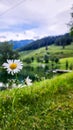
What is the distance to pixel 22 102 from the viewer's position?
5.32 meters

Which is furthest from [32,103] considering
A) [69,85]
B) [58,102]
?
[69,85]

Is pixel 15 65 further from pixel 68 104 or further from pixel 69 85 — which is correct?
pixel 69 85

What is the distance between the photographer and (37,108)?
5203 mm

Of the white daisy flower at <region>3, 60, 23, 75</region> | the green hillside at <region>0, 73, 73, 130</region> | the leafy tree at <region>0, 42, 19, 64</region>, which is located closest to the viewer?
the white daisy flower at <region>3, 60, 23, 75</region>

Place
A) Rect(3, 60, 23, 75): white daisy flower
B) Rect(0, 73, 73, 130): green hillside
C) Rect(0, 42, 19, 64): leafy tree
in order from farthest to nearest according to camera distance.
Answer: Rect(0, 42, 19, 64): leafy tree, Rect(0, 73, 73, 130): green hillside, Rect(3, 60, 23, 75): white daisy flower

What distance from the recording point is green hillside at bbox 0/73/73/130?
4.61 metres

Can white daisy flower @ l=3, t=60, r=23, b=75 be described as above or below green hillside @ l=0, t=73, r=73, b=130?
above

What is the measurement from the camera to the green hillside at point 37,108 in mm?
4609

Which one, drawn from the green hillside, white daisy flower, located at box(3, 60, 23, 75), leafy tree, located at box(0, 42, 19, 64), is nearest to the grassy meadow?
the green hillside

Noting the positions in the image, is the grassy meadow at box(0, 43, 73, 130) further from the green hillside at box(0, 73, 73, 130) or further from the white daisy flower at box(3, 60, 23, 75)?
the white daisy flower at box(3, 60, 23, 75)

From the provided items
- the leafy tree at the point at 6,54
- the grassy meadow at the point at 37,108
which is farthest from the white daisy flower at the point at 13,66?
the leafy tree at the point at 6,54

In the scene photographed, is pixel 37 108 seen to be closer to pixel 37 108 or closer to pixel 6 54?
pixel 37 108

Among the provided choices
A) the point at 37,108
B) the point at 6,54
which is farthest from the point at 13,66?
the point at 6,54

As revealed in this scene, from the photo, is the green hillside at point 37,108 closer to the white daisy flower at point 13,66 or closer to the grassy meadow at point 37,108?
the grassy meadow at point 37,108
